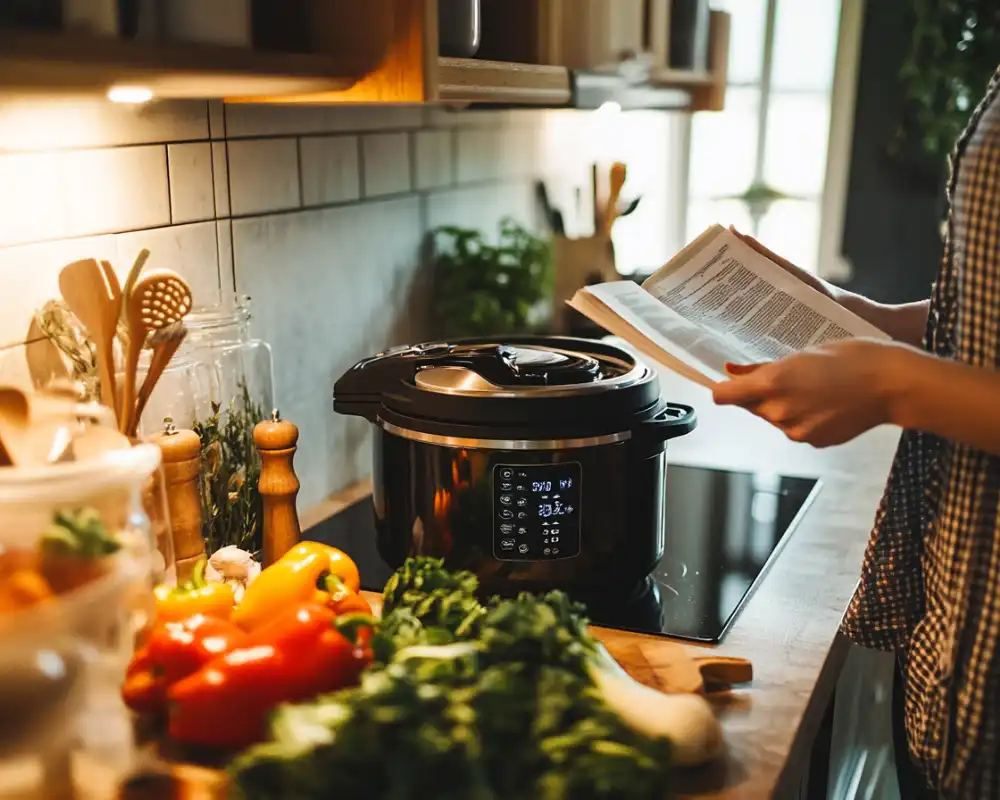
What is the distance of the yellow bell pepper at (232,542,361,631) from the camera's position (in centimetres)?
95

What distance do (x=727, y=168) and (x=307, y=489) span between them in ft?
8.07

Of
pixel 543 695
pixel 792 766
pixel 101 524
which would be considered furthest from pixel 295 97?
pixel 792 766

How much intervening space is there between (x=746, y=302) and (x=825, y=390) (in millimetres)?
260

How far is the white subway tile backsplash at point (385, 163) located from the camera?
154cm

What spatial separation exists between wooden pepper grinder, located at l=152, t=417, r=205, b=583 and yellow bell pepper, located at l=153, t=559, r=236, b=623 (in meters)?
0.06

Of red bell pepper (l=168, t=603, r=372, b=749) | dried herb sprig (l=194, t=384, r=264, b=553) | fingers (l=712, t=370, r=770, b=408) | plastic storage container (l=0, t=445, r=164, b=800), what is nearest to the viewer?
plastic storage container (l=0, t=445, r=164, b=800)

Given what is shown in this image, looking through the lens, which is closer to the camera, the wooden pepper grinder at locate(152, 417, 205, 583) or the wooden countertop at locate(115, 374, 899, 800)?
the wooden countertop at locate(115, 374, 899, 800)

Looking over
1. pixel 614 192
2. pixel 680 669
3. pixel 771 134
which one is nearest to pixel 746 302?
pixel 680 669

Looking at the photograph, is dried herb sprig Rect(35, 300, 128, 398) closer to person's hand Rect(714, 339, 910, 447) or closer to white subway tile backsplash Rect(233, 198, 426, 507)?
white subway tile backsplash Rect(233, 198, 426, 507)

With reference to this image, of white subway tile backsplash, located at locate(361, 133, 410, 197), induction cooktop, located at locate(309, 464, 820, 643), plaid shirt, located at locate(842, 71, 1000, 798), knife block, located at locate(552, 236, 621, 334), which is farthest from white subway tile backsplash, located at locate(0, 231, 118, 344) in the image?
knife block, located at locate(552, 236, 621, 334)

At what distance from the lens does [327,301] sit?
4.85 ft

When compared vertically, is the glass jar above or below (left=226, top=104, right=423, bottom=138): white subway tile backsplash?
below

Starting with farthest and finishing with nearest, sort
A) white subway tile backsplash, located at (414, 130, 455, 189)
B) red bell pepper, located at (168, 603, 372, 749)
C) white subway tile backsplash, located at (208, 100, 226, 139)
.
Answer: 1. white subway tile backsplash, located at (414, 130, 455, 189)
2. white subway tile backsplash, located at (208, 100, 226, 139)
3. red bell pepper, located at (168, 603, 372, 749)

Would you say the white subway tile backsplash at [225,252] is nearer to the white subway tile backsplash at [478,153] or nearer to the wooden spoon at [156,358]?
the wooden spoon at [156,358]
